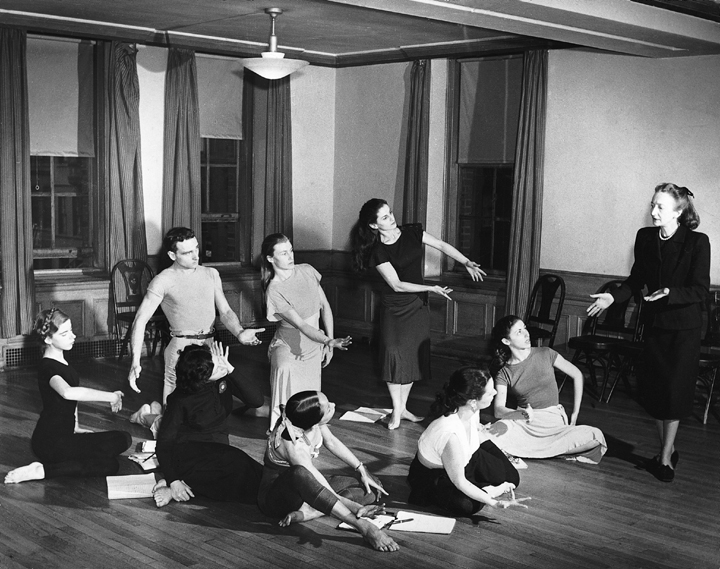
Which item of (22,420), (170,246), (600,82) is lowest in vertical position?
(22,420)

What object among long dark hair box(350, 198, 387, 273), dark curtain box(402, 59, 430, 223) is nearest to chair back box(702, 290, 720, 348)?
long dark hair box(350, 198, 387, 273)

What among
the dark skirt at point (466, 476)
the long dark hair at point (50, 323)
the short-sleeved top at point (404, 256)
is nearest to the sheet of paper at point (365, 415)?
the short-sleeved top at point (404, 256)

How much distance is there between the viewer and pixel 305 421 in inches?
177

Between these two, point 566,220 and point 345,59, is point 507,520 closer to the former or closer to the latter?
point 566,220

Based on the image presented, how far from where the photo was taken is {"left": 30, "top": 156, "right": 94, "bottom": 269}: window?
8461 mm

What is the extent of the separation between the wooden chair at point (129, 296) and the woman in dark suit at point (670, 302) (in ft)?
14.7

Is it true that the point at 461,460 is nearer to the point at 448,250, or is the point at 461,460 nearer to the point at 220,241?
the point at 448,250

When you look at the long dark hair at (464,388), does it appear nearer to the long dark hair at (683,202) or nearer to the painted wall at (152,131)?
the long dark hair at (683,202)

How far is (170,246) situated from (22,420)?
171 centimetres

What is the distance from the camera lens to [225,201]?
Answer: 9.69 metres

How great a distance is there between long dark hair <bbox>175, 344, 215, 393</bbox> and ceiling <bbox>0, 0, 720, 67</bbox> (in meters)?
1.99

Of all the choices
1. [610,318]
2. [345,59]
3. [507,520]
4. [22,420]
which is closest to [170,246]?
[22,420]

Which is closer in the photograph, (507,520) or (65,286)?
(507,520)

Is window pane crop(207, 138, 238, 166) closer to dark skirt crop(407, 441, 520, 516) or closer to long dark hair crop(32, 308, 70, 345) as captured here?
long dark hair crop(32, 308, 70, 345)
